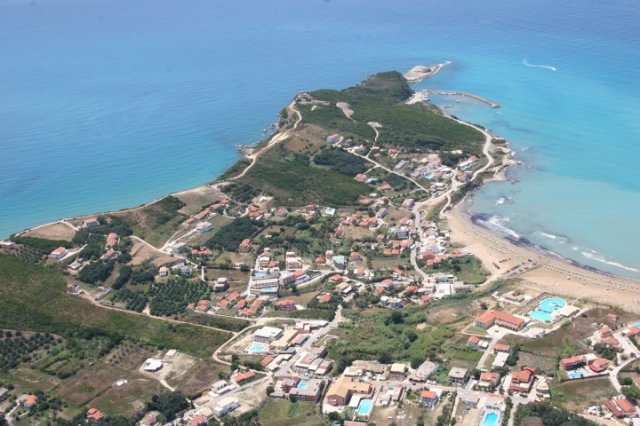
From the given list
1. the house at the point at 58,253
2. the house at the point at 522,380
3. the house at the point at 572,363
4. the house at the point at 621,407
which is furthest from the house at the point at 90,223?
the house at the point at 621,407

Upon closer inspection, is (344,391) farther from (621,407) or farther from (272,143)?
(272,143)

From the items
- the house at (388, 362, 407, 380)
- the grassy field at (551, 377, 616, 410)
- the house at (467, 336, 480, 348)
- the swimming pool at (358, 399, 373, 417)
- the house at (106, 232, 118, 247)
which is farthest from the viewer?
the house at (106, 232, 118, 247)

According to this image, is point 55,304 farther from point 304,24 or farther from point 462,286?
point 304,24

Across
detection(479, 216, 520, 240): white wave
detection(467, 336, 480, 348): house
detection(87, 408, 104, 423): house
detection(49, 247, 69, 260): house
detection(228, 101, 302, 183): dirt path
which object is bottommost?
detection(87, 408, 104, 423): house

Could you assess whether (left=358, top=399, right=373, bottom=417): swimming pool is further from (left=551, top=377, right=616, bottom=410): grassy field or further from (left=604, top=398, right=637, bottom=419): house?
(left=604, top=398, right=637, bottom=419): house

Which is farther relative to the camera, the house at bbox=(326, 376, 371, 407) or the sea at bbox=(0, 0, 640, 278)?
the sea at bbox=(0, 0, 640, 278)

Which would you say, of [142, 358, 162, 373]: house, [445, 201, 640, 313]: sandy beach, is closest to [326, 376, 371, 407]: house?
[142, 358, 162, 373]: house

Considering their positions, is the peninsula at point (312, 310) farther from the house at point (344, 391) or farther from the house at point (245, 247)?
the house at point (245, 247)

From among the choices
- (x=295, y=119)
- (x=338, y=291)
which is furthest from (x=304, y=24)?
(x=338, y=291)
